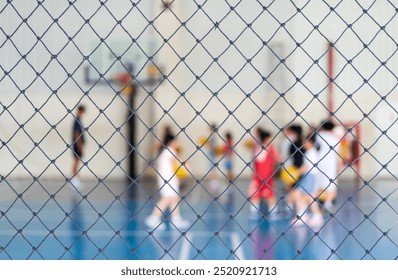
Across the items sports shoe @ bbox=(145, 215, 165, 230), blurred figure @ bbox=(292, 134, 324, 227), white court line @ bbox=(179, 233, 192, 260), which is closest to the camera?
white court line @ bbox=(179, 233, 192, 260)

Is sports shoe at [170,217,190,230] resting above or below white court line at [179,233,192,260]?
above

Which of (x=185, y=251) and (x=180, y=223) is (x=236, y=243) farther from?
(x=180, y=223)

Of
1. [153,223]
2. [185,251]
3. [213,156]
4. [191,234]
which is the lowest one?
[185,251]

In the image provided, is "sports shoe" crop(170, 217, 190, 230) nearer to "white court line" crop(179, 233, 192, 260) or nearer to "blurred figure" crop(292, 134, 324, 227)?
"white court line" crop(179, 233, 192, 260)

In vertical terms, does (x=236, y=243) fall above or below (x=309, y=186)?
below

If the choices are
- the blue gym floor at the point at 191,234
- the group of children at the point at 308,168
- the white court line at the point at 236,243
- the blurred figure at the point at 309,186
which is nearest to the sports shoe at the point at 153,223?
the blue gym floor at the point at 191,234

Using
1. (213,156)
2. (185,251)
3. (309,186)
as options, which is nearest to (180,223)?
(185,251)

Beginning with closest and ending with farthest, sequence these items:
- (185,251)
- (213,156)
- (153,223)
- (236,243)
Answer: (185,251) → (236,243) → (153,223) → (213,156)

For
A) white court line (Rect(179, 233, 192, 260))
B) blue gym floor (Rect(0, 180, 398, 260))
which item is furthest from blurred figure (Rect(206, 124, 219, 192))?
white court line (Rect(179, 233, 192, 260))

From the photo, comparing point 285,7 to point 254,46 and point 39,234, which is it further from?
point 39,234

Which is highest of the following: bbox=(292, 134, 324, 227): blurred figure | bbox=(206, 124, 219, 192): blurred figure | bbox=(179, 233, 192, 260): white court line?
bbox=(206, 124, 219, 192): blurred figure

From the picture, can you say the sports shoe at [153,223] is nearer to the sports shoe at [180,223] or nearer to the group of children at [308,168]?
the sports shoe at [180,223]
